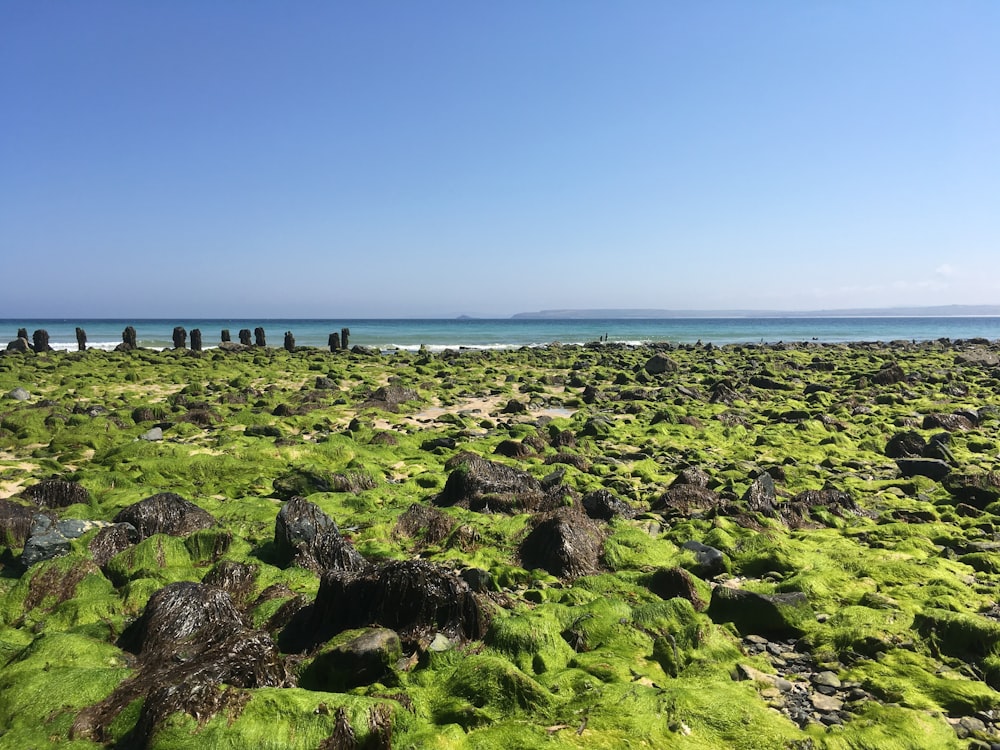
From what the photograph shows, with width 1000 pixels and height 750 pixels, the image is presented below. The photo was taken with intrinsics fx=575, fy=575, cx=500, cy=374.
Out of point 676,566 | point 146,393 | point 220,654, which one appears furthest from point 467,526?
point 146,393

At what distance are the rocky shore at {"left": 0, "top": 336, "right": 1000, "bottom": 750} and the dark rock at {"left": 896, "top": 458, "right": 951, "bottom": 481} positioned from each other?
0.19 feet

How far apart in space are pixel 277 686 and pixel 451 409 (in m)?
16.0

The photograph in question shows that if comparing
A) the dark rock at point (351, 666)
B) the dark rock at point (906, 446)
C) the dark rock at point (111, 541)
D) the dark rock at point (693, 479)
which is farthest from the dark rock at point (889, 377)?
the dark rock at point (111, 541)

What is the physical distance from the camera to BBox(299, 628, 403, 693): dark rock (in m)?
4.72

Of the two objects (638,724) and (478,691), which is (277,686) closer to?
(478,691)

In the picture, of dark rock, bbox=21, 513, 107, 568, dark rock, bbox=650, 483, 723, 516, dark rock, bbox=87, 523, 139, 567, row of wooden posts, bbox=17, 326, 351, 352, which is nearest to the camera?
dark rock, bbox=21, 513, 107, 568

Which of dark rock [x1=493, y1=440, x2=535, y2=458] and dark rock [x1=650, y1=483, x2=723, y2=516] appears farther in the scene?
dark rock [x1=493, y1=440, x2=535, y2=458]

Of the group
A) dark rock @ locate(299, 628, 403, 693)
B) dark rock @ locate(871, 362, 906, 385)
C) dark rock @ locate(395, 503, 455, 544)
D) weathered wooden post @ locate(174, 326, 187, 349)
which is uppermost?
weathered wooden post @ locate(174, 326, 187, 349)

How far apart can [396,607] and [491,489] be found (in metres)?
4.59

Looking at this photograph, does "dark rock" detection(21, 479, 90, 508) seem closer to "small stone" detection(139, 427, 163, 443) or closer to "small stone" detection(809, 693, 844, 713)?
"small stone" detection(139, 427, 163, 443)

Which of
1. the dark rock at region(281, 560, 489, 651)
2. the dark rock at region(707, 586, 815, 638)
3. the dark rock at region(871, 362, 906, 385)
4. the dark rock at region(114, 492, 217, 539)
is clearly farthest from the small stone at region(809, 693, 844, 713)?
the dark rock at region(871, 362, 906, 385)

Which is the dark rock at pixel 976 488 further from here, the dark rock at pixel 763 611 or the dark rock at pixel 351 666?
the dark rock at pixel 351 666

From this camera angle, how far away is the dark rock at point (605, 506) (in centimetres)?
912

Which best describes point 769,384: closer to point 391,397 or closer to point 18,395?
point 391,397
